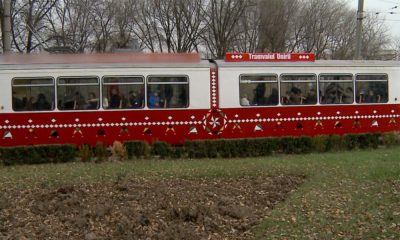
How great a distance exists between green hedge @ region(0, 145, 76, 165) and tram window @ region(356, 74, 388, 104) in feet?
32.4

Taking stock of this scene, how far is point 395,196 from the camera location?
746cm

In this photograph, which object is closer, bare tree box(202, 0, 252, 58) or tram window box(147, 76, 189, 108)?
tram window box(147, 76, 189, 108)

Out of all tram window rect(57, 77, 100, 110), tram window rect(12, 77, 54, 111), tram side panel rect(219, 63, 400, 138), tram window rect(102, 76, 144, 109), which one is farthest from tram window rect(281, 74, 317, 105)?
tram window rect(12, 77, 54, 111)

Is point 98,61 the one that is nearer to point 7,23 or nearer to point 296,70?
point 7,23

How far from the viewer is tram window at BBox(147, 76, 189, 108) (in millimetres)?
14672

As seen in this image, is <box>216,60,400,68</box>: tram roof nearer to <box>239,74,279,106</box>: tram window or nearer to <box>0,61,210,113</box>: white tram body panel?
<box>239,74,279,106</box>: tram window

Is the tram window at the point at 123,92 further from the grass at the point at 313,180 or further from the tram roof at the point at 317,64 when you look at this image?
the grass at the point at 313,180

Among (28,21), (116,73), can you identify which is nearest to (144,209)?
(116,73)

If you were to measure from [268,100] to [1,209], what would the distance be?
32.7ft

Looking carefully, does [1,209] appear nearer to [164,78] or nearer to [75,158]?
[75,158]

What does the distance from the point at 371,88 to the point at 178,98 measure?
6913 mm

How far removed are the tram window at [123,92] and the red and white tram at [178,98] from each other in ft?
0.10

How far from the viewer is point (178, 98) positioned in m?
14.8

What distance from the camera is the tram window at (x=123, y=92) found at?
14.5 metres
